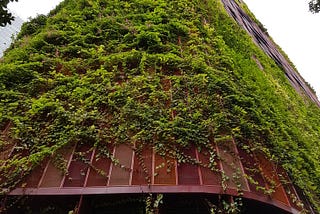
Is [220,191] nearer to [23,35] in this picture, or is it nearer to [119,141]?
[119,141]

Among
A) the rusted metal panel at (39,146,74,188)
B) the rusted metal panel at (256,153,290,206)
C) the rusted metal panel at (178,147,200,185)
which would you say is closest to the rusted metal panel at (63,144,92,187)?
the rusted metal panel at (39,146,74,188)

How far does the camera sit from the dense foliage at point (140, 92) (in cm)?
653

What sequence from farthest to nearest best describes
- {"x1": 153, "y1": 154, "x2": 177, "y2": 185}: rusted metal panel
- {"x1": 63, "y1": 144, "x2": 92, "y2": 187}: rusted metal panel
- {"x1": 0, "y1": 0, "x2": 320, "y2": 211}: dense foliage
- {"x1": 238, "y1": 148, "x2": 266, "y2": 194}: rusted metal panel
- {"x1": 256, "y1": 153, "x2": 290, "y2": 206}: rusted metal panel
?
{"x1": 0, "y1": 0, "x2": 320, "y2": 211}: dense foliage → {"x1": 256, "y1": 153, "x2": 290, "y2": 206}: rusted metal panel → {"x1": 238, "y1": 148, "x2": 266, "y2": 194}: rusted metal panel → {"x1": 63, "y1": 144, "x2": 92, "y2": 187}: rusted metal panel → {"x1": 153, "y1": 154, "x2": 177, "y2": 185}: rusted metal panel

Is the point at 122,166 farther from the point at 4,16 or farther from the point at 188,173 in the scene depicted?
the point at 4,16

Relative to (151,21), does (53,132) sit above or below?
below

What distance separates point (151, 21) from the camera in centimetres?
968

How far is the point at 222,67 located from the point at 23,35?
7.11m

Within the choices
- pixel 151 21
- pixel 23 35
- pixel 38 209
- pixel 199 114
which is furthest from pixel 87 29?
pixel 38 209

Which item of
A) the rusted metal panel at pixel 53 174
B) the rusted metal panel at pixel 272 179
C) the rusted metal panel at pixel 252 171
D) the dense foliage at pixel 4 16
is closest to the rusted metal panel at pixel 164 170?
the rusted metal panel at pixel 252 171

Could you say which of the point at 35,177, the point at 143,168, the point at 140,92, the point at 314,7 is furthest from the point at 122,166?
the point at 314,7

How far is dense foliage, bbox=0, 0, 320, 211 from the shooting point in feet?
21.4

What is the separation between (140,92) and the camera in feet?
23.9

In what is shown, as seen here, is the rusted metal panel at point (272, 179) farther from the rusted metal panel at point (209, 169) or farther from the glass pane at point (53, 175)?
the glass pane at point (53, 175)

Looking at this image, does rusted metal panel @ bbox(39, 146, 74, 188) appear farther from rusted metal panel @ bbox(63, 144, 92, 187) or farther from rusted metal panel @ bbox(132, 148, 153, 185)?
rusted metal panel @ bbox(132, 148, 153, 185)
